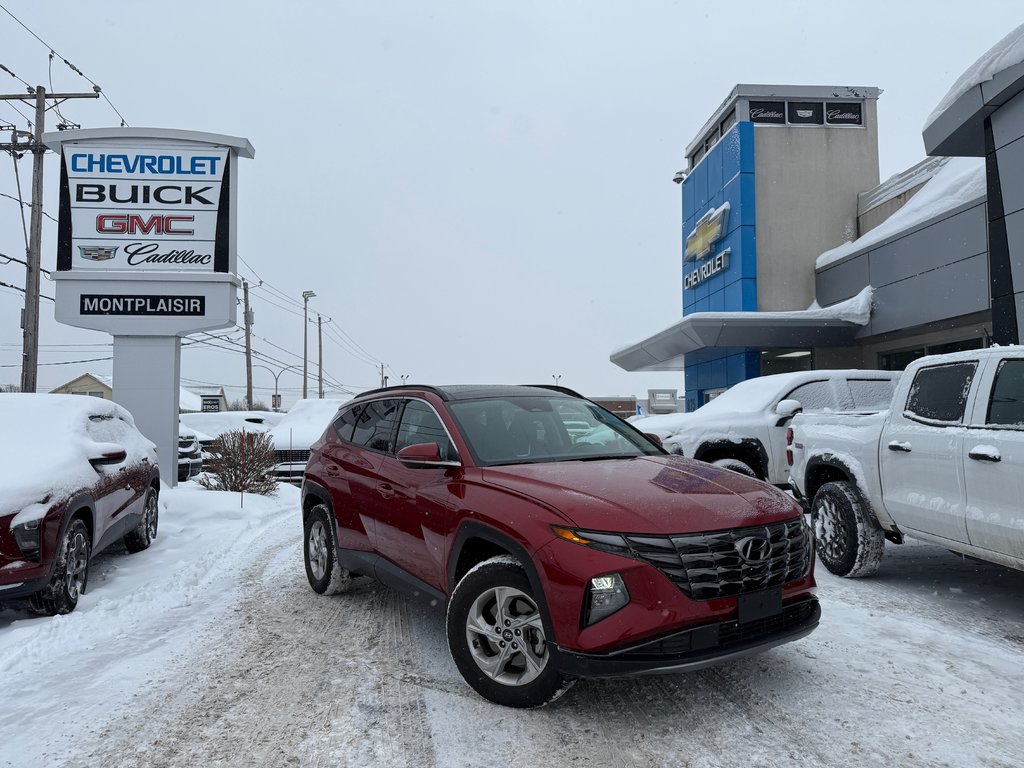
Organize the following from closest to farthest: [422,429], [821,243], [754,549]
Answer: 1. [754,549]
2. [422,429]
3. [821,243]

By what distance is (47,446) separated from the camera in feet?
18.6

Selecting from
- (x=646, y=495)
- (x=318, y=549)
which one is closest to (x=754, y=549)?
(x=646, y=495)

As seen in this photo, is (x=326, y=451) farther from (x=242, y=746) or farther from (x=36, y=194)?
(x=36, y=194)

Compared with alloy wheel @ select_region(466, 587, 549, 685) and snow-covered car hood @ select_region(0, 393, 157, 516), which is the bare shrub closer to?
snow-covered car hood @ select_region(0, 393, 157, 516)

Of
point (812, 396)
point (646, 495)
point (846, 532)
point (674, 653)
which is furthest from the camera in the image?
point (812, 396)

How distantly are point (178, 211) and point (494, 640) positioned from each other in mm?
12306

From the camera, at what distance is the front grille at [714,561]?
120 inches

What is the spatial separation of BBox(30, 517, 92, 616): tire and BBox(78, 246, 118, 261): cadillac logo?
29.7ft

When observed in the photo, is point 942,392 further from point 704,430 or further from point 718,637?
point 704,430

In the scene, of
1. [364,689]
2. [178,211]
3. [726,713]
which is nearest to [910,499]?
[726,713]

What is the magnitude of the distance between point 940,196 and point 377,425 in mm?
15004

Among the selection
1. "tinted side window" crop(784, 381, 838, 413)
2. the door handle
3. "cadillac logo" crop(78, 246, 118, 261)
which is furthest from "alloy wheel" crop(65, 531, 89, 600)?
"cadillac logo" crop(78, 246, 118, 261)

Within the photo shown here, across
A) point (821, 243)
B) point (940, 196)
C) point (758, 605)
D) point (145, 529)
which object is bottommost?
point (145, 529)

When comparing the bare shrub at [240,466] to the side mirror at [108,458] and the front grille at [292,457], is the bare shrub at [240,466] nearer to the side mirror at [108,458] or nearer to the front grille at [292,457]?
the front grille at [292,457]
